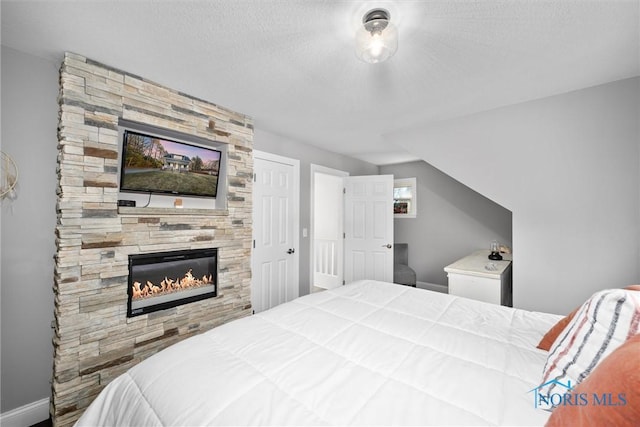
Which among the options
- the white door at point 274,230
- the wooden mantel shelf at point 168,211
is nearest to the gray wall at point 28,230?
the wooden mantel shelf at point 168,211

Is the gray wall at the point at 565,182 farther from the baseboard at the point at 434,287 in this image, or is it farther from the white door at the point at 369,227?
the baseboard at the point at 434,287

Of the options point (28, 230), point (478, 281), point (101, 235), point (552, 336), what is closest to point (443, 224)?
point (478, 281)

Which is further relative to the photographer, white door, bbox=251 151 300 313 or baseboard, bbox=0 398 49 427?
white door, bbox=251 151 300 313

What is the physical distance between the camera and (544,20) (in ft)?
4.65

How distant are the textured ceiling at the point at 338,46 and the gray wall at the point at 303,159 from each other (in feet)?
2.57

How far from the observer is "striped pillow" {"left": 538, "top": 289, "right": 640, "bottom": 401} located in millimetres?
829

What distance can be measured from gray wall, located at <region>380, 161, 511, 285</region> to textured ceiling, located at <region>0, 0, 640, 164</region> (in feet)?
7.03

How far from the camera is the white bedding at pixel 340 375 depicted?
865mm

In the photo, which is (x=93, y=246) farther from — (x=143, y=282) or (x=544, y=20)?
(x=544, y=20)

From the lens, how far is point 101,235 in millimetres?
1886

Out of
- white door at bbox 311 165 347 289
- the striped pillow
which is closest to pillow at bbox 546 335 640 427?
the striped pillow

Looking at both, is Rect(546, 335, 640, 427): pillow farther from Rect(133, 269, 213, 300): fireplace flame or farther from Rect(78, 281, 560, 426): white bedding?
Rect(133, 269, 213, 300): fireplace flame

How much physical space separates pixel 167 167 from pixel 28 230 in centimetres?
95

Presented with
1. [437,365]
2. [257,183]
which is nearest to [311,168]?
[257,183]
